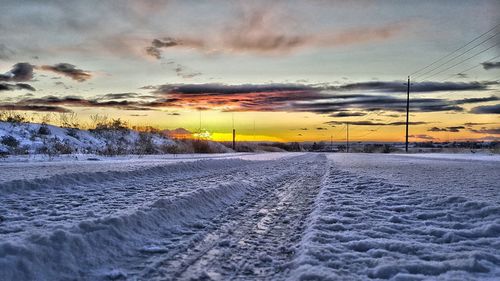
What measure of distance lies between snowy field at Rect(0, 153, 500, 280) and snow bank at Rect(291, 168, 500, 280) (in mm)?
16

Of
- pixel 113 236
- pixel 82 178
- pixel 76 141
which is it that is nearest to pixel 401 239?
pixel 113 236

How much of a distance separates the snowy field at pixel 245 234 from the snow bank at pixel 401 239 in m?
0.02

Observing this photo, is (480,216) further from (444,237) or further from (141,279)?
(141,279)

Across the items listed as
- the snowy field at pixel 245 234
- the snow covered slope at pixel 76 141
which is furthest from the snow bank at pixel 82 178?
the snow covered slope at pixel 76 141

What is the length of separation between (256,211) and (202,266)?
3475 millimetres

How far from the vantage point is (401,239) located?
213 inches

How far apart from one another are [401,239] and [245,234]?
2233 millimetres

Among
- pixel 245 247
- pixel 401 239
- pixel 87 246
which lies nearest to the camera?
pixel 87 246

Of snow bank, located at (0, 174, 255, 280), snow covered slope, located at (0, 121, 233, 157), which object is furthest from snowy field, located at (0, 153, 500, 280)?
snow covered slope, located at (0, 121, 233, 157)

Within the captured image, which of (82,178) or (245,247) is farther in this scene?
(82,178)

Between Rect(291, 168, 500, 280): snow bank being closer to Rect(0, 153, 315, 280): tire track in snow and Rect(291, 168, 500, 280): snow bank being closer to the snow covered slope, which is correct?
Rect(0, 153, 315, 280): tire track in snow

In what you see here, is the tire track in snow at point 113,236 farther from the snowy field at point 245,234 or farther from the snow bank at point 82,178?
the snow bank at point 82,178

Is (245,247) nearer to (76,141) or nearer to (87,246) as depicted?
(87,246)

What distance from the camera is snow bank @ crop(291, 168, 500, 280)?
415 centimetres
